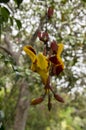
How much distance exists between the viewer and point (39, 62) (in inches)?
35.2

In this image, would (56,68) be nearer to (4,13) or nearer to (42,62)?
(42,62)

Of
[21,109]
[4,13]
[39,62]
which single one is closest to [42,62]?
[39,62]

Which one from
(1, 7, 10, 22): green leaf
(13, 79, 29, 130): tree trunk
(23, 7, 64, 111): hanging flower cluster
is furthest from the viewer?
(13, 79, 29, 130): tree trunk

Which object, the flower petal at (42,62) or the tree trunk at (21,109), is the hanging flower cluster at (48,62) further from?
the tree trunk at (21,109)

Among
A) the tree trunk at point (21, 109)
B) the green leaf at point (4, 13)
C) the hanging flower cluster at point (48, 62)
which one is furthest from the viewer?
the tree trunk at point (21, 109)

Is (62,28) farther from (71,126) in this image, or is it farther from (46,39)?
(71,126)

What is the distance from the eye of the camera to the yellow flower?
34.8 inches

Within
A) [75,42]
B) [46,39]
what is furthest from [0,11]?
[75,42]

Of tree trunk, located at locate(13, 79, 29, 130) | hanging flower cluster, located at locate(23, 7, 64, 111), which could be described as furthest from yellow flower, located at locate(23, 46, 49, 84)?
tree trunk, located at locate(13, 79, 29, 130)

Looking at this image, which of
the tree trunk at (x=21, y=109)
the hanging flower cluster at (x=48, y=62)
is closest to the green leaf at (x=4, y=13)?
the hanging flower cluster at (x=48, y=62)

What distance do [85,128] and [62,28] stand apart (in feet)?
16.5

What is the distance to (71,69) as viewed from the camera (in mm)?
4527

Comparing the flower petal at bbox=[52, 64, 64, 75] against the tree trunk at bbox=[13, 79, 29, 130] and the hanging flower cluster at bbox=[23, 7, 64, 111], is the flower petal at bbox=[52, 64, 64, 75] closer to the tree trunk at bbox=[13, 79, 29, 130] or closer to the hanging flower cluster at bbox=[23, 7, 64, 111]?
the hanging flower cluster at bbox=[23, 7, 64, 111]

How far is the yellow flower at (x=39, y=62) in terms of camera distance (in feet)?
2.90
